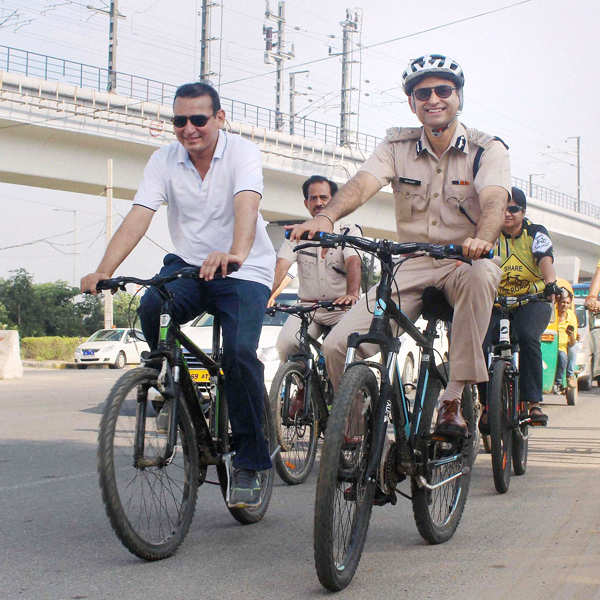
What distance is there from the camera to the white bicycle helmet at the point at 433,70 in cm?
500

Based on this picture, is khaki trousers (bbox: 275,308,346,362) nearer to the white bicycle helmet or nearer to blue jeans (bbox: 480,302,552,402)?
blue jeans (bbox: 480,302,552,402)

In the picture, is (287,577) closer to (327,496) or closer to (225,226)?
(327,496)

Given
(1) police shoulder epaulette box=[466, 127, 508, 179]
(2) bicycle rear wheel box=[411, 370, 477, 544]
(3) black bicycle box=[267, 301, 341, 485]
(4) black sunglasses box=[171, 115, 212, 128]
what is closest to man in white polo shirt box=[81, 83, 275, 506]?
(4) black sunglasses box=[171, 115, 212, 128]

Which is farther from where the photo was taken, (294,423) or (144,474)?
(294,423)

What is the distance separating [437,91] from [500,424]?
226cm

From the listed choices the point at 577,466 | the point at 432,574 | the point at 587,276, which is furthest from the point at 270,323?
the point at 587,276

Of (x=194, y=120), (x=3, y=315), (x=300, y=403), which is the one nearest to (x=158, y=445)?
(x=194, y=120)

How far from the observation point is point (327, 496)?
3604 mm

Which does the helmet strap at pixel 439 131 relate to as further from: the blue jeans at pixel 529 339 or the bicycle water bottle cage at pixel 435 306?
the blue jeans at pixel 529 339

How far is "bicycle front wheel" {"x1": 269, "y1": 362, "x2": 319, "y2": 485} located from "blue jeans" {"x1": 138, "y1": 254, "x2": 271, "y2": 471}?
1.57 m

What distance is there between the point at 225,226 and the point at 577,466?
4.03 m

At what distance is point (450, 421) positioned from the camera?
477cm

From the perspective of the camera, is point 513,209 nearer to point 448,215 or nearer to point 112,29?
point 448,215

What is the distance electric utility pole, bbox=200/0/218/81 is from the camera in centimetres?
4422
